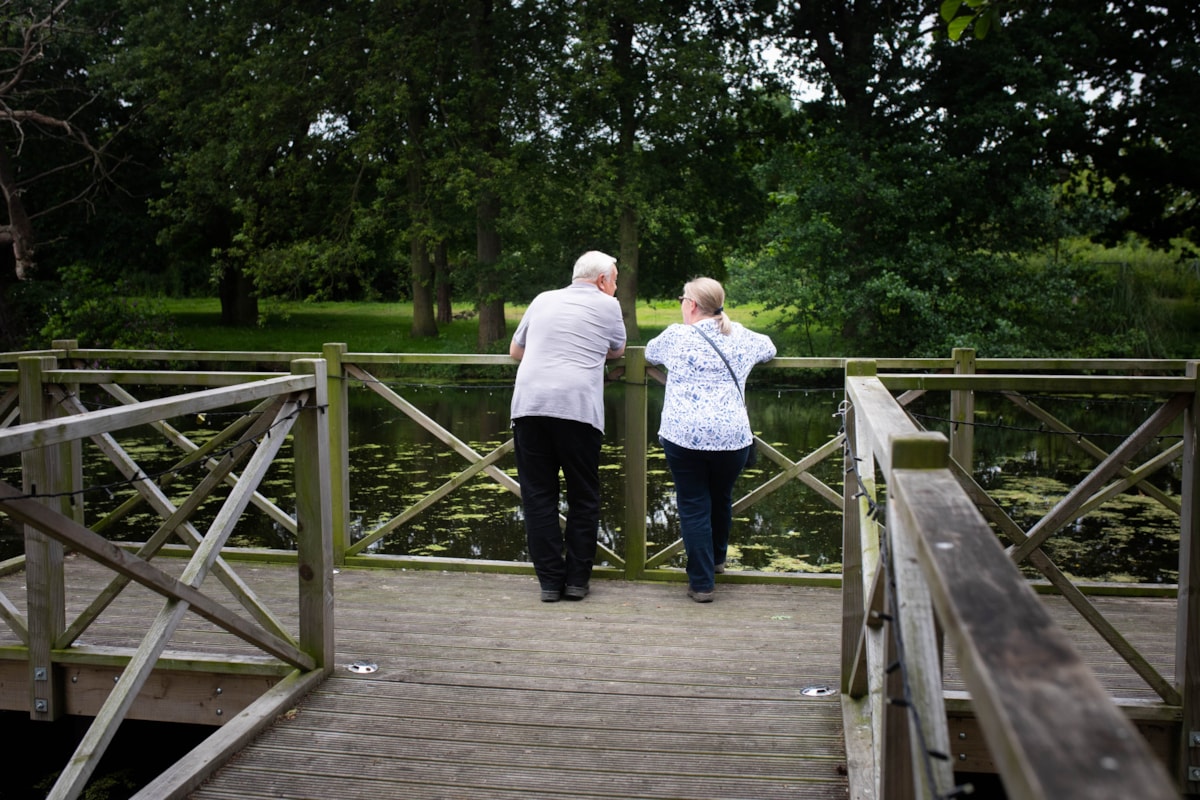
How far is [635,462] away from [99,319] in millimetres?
17163

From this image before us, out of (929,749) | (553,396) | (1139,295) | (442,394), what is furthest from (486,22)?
(929,749)

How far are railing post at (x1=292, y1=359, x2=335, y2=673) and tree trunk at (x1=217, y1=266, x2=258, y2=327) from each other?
27.0m

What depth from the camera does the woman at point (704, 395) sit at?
4.77m

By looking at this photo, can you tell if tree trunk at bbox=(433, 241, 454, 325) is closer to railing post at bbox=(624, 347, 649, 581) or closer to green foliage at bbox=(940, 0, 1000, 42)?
railing post at bbox=(624, 347, 649, 581)

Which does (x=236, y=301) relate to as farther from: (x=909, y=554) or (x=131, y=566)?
(x=909, y=554)

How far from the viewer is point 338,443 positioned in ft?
18.7

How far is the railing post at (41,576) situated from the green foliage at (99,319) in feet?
53.8

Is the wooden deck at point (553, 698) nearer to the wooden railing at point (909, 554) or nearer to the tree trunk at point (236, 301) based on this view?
the wooden railing at point (909, 554)

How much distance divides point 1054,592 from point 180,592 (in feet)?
13.9

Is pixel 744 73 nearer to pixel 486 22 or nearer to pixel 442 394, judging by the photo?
pixel 486 22

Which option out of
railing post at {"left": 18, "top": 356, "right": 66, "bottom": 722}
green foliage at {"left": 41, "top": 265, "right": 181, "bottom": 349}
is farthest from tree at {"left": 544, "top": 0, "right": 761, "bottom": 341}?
railing post at {"left": 18, "top": 356, "right": 66, "bottom": 722}

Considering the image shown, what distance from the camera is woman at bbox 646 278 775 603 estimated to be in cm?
477

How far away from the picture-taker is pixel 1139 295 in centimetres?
1975

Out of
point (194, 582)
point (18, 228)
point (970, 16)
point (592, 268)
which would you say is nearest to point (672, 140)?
point (18, 228)
